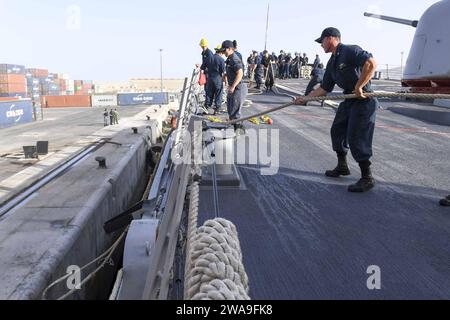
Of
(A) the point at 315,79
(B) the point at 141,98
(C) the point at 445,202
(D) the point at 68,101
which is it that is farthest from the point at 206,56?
(D) the point at 68,101

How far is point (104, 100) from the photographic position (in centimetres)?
5756

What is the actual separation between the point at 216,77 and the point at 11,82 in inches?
2535

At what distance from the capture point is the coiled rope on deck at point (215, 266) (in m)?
1.33

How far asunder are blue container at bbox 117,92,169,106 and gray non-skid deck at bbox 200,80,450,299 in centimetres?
5044

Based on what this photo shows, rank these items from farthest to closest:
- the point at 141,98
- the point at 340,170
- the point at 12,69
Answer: the point at 12,69 < the point at 141,98 < the point at 340,170

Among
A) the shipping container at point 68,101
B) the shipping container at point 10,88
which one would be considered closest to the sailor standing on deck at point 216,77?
the shipping container at point 68,101

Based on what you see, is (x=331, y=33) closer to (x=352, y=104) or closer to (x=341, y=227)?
(x=352, y=104)

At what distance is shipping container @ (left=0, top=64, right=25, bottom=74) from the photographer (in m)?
62.4

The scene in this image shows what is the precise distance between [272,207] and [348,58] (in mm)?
1561

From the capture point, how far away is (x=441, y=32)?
10875 mm

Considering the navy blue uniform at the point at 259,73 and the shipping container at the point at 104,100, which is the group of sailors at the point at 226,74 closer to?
the navy blue uniform at the point at 259,73

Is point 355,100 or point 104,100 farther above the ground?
point 104,100
